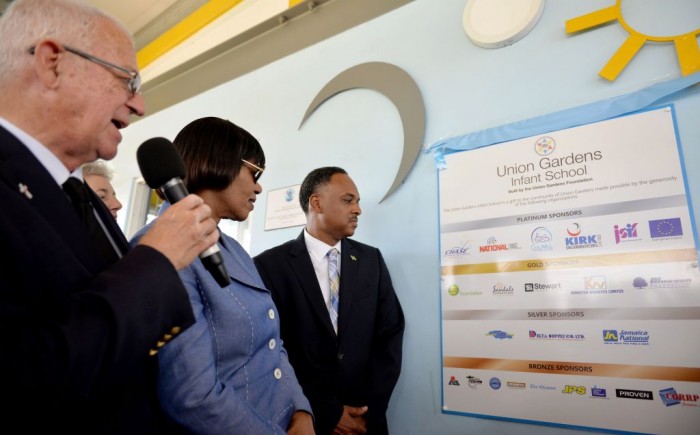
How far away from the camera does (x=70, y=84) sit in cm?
85

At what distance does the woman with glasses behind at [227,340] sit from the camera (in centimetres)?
100

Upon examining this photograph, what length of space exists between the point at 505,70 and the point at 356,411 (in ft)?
6.43

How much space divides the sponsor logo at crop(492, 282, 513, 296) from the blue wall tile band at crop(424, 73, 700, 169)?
74 centimetres

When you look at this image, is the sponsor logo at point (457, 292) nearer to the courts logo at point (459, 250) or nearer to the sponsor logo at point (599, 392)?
the courts logo at point (459, 250)

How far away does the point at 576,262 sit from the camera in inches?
75.2

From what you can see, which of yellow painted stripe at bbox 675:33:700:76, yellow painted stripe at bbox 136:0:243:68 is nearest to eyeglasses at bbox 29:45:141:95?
yellow painted stripe at bbox 675:33:700:76

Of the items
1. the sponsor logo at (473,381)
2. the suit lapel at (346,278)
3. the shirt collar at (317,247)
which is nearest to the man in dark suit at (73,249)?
the suit lapel at (346,278)

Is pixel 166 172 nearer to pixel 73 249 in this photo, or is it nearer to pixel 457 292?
pixel 73 249

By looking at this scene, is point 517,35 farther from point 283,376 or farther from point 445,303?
point 283,376

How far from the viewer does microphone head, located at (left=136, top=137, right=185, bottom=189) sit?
1.01 meters

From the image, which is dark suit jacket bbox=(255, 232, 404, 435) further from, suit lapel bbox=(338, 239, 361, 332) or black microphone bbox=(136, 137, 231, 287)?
black microphone bbox=(136, 137, 231, 287)

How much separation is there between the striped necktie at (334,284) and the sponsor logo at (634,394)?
1250 millimetres

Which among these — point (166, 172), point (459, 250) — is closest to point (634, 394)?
point (459, 250)

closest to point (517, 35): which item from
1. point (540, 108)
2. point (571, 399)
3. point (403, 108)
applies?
point (540, 108)
